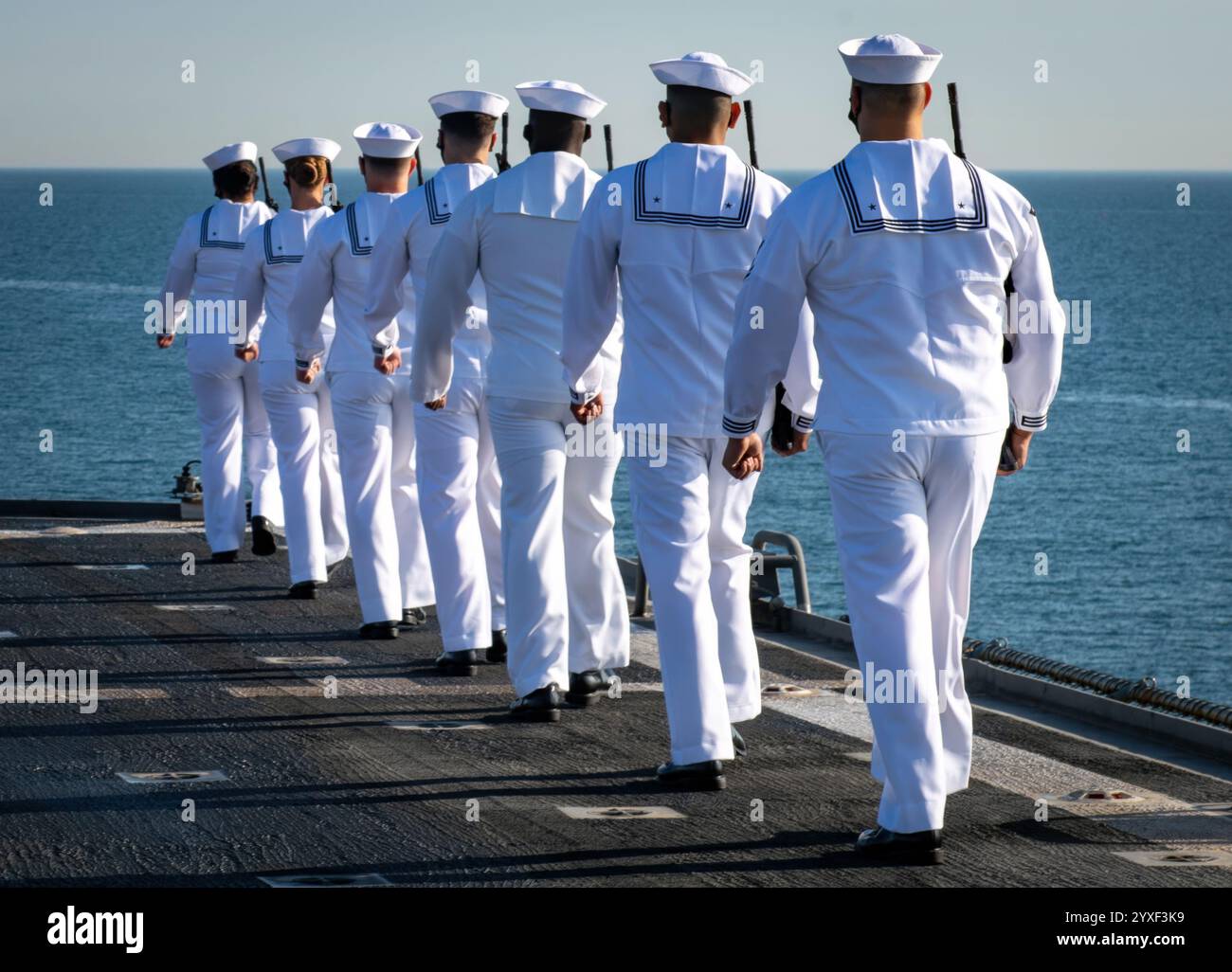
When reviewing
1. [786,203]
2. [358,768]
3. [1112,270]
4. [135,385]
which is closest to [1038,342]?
[786,203]

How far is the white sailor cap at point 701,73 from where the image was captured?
7.46 metres

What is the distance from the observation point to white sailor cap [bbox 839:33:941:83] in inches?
250

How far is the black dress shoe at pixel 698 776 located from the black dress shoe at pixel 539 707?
1.25 metres

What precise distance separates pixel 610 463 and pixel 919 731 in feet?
9.08

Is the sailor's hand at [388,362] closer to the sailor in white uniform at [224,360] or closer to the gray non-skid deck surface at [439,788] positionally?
the gray non-skid deck surface at [439,788]

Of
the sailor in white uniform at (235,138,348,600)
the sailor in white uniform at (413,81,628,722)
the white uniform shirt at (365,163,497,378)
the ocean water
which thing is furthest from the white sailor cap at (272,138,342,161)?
the ocean water

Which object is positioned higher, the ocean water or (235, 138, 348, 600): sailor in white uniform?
(235, 138, 348, 600): sailor in white uniform

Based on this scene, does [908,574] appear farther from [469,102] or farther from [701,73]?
[469,102]

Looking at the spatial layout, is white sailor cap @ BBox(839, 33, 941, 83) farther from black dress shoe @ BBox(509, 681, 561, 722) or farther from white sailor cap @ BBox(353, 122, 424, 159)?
white sailor cap @ BBox(353, 122, 424, 159)

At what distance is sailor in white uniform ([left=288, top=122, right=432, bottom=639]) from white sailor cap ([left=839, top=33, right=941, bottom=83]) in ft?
14.2

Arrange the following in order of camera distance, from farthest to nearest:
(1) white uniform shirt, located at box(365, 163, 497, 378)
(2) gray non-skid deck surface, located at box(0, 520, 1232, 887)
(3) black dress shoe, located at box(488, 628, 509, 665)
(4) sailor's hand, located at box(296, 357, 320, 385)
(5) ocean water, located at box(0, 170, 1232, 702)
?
(5) ocean water, located at box(0, 170, 1232, 702), (4) sailor's hand, located at box(296, 357, 320, 385), (3) black dress shoe, located at box(488, 628, 509, 665), (1) white uniform shirt, located at box(365, 163, 497, 378), (2) gray non-skid deck surface, located at box(0, 520, 1232, 887)

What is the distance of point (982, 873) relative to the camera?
20.1 ft

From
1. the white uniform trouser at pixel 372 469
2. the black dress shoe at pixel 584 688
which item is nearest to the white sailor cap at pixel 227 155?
the white uniform trouser at pixel 372 469
